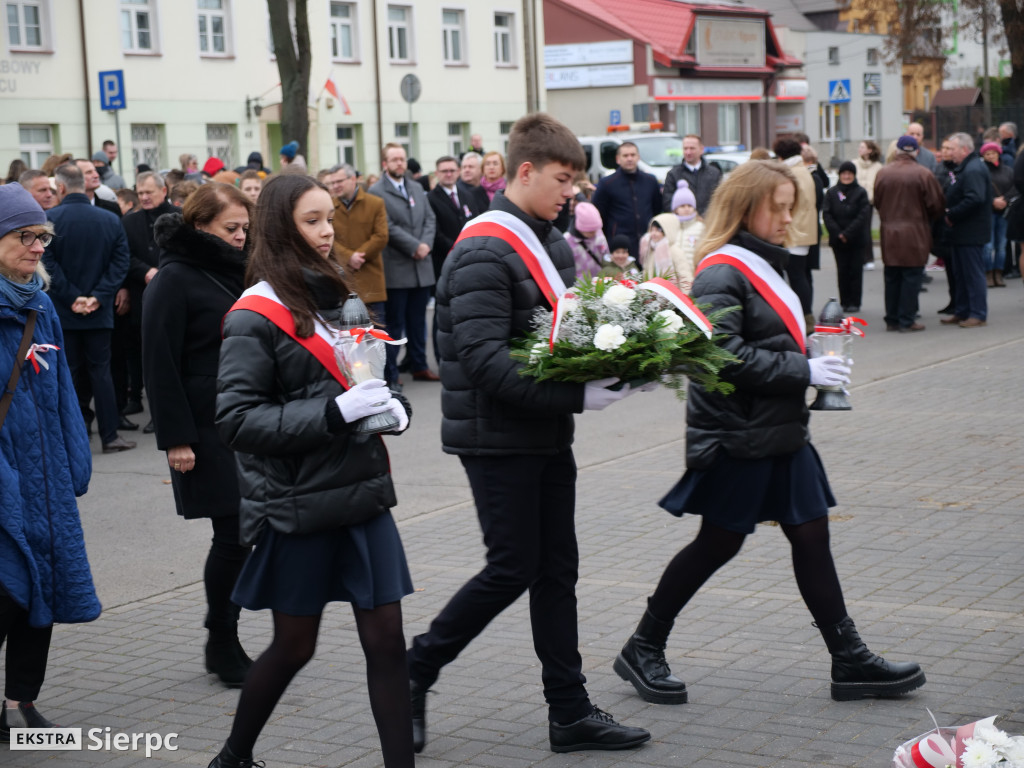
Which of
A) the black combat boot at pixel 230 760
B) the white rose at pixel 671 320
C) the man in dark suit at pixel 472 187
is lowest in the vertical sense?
the black combat boot at pixel 230 760

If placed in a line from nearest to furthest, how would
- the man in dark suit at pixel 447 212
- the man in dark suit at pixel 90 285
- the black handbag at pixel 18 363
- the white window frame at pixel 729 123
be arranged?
the black handbag at pixel 18 363 → the man in dark suit at pixel 90 285 → the man in dark suit at pixel 447 212 → the white window frame at pixel 729 123

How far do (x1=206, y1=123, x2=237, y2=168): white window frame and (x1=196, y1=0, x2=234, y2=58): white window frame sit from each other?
1.68m

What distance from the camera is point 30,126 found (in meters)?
30.4

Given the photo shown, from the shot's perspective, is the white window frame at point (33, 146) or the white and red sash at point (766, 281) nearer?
the white and red sash at point (766, 281)

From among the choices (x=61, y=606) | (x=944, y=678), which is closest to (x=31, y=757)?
(x=61, y=606)

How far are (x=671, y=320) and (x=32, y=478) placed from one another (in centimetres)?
221

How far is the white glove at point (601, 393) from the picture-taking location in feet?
14.0

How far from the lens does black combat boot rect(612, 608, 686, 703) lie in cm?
498

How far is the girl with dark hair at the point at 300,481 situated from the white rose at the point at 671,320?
2.73ft

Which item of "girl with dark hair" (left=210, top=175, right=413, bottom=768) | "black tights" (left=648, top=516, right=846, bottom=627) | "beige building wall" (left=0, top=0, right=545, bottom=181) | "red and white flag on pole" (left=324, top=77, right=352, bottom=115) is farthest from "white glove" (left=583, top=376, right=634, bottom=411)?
"red and white flag on pole" (left=324, top=77, right=352, bottom=115)

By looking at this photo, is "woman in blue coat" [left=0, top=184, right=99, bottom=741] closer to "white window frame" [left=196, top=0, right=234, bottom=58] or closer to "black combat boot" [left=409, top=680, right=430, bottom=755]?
"black combat boot" [left=409, top=680, right=430, bottom=755]

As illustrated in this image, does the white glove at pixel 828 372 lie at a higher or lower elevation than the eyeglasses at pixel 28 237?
lower

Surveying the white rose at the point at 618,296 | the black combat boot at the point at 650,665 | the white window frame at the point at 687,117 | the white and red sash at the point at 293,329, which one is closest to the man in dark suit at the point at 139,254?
the black combat boot at the point at 650,665

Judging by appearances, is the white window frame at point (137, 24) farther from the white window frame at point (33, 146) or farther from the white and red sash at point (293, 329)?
the white and red sash at point (293, 329)
